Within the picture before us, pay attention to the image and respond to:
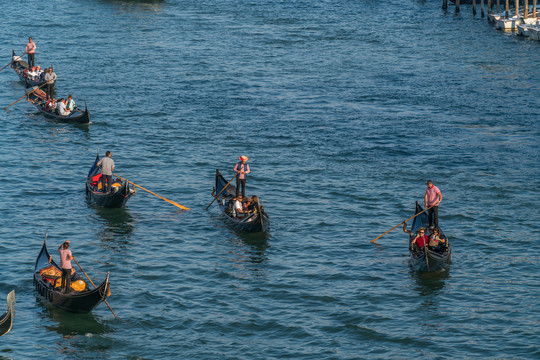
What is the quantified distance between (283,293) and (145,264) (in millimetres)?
5406

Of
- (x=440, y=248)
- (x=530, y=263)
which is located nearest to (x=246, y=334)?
(x=440, y=248)

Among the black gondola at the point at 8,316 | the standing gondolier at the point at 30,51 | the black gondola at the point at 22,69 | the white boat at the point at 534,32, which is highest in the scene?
the white boat at the point at 534,32

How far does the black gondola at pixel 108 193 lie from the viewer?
33.4 metres

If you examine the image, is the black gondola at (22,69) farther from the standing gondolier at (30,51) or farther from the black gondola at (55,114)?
the black gondola at (55,114)

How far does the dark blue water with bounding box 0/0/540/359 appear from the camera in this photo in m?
24.9

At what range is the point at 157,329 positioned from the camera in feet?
81.2

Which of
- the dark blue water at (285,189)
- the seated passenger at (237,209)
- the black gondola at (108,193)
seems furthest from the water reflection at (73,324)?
the black gondola at (108,193)

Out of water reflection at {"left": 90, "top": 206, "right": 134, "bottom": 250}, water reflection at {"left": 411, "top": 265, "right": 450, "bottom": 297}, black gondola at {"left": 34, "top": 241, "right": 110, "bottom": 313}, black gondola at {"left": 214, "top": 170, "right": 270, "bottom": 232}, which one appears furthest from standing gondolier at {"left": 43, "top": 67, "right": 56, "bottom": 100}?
water reflection at {"left": 411, "top": 265, "right": 450, "bottom": 297}

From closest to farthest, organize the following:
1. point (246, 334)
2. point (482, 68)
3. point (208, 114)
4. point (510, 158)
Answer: point (246, 334) → point (510, 158) → point (208, 114) → point (482, 68)

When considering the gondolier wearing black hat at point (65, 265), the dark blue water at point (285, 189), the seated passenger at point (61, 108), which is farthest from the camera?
the seated passenger at point (61, 108)

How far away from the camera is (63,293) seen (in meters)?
24.7

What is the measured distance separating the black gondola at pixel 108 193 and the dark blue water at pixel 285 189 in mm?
429

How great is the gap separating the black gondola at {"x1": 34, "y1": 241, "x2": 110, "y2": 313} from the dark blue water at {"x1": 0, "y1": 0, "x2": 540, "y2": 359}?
1.64 ft

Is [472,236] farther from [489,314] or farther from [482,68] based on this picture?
[482,68]
